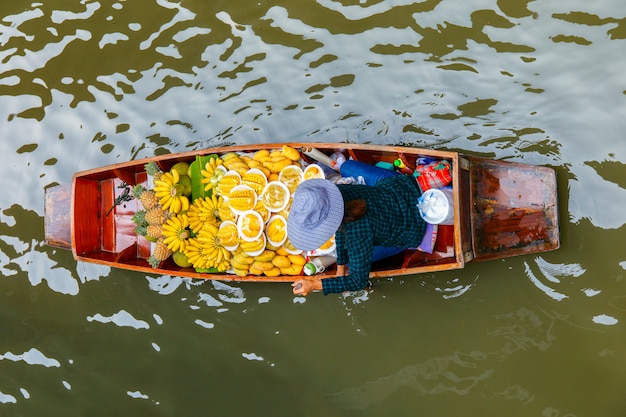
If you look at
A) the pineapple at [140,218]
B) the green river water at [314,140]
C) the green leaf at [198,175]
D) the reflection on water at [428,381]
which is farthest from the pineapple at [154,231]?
the reflection on water at [428,381]

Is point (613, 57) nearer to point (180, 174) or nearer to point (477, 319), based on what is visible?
point (477, 319)

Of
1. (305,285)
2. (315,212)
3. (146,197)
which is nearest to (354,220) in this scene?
(315,212)

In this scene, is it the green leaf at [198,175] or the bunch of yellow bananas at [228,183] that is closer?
the bunch of yellow bananas at [228,183]

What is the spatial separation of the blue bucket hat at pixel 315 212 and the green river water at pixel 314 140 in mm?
1802

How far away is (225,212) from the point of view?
4.64 metres

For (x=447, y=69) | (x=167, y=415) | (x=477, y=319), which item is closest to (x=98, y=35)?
(x=447, y=69)

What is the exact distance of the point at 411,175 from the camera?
421 cm

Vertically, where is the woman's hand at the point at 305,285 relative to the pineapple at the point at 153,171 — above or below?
below

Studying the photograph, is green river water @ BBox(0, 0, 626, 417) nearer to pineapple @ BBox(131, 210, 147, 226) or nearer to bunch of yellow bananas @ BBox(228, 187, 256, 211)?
pineapple @ BBox(131, 210, 147, 226)

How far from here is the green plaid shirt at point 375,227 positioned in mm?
3639

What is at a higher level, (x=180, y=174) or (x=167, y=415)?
(x=180, y=174)

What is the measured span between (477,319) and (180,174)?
10.3ft

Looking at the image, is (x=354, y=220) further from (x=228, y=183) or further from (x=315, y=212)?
(x=228, y=183)

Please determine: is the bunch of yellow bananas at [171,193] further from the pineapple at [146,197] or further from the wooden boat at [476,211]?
the wooden boat at [476,211]
